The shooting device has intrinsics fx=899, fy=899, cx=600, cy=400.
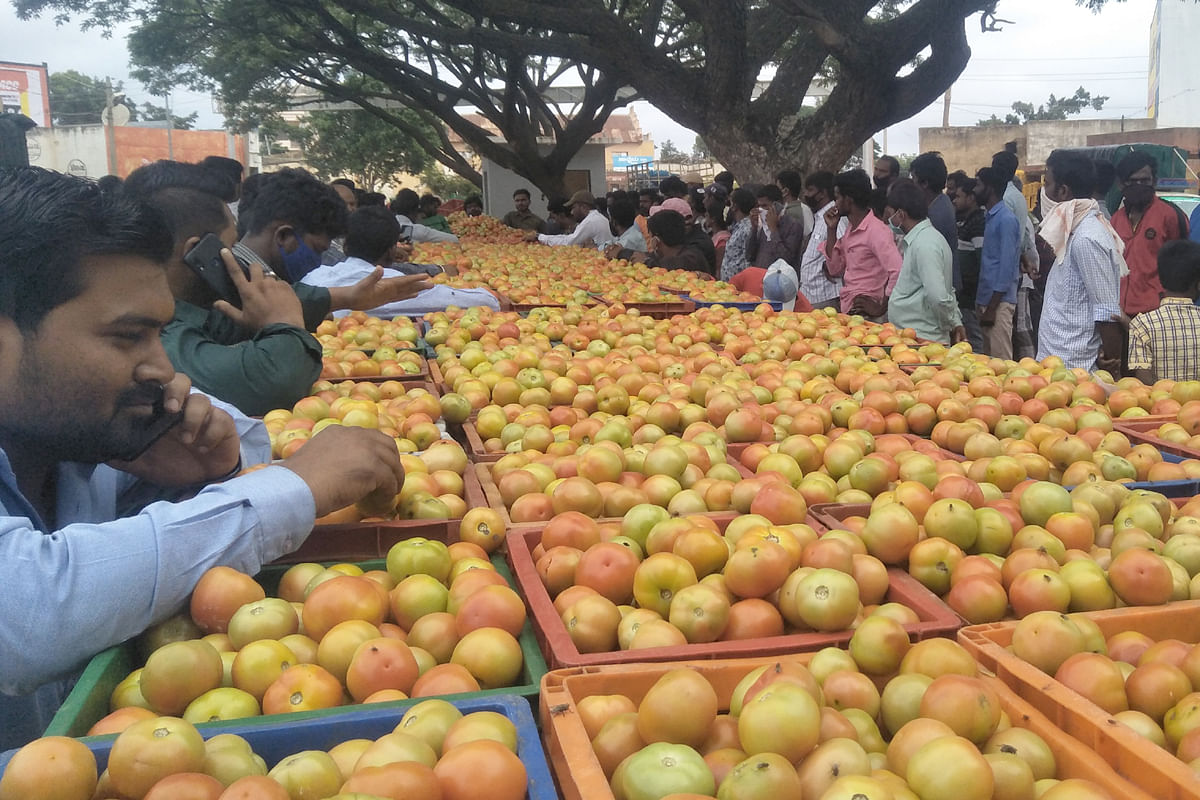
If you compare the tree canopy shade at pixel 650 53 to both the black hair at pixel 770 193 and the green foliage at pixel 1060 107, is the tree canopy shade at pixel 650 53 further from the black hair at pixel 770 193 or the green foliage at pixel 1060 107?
the green foliage at pixel 1060 107

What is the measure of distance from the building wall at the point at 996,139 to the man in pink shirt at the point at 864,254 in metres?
35.4

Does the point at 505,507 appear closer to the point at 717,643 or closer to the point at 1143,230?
the point at 717,643

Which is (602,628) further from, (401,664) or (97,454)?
(97,454)

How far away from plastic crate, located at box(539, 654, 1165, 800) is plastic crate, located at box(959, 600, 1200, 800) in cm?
3

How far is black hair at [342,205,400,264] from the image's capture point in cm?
624

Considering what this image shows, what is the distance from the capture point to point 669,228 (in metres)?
9.17

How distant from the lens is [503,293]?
694cm

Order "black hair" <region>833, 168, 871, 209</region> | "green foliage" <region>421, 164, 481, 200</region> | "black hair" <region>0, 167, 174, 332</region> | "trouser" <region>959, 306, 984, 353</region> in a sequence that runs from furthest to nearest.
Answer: "green foliage" <region>421, 164, 481, 200</region> → "trouser" <region>959, 306, 984, 353</region> → "black hair" <region>833, 168, 871, 209</region> → "black hair" <region>0, 167, 174, 332</region>

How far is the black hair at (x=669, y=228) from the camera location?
9.17 m

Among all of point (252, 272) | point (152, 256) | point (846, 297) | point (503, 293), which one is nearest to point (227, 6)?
point (503, 293)

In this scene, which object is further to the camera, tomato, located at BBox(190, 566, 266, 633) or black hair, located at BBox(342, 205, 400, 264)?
black hair, located at BBox(342, 205, 400, 264)

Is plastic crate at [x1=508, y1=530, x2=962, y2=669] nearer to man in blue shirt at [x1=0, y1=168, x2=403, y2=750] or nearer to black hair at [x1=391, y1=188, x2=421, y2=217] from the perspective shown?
man in blue shirt at [x1=0, y1=168, x2=403, y2=750]

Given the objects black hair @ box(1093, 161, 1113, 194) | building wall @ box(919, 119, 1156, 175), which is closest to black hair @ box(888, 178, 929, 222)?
black hair @ box(1093, 161, 1113, 194)

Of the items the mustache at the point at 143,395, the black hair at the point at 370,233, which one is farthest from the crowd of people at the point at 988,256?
the mustache at the point at 143,395
